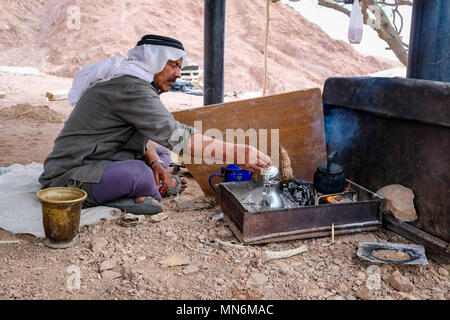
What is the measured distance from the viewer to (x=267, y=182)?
3453mm

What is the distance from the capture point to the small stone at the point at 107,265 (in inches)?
105

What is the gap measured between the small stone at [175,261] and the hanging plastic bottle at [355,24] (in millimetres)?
4451

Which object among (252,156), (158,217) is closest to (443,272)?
(252,156)

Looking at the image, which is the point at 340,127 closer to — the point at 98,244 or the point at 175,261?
the point at 175,261

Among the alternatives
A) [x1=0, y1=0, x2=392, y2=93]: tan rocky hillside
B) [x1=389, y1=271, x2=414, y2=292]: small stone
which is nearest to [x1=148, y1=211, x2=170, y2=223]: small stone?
[x1=389, y1=271, x2=414, y2=292]: small stone

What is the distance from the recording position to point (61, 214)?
9.29 feet

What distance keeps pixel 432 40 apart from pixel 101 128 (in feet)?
9.55

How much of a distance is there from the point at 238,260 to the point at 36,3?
3413 centimetres

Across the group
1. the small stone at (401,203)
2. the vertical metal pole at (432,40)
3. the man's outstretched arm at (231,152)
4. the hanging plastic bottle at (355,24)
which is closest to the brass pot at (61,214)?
the man's outstretched arm at (231,152)

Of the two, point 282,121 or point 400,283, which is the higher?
point 282,121

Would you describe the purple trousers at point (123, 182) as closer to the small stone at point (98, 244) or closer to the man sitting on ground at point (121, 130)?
the man sitting on ground at point (121, 130)

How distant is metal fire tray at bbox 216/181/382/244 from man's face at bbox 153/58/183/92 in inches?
40.0

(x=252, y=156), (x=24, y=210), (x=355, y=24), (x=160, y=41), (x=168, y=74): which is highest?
(x=355, y=24)
